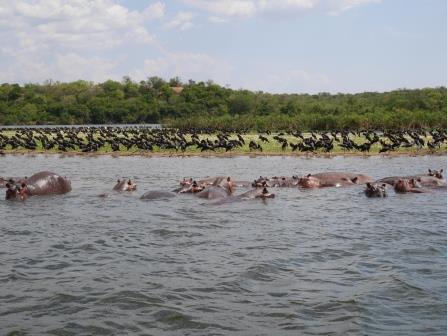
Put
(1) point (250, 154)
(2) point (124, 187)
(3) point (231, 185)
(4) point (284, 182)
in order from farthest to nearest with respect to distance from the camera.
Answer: (1) point (250, 154), (4) point (284, 182), (2) point (124, 187), (3) point (231, 185)

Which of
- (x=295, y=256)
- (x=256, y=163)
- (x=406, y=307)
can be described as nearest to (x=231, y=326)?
(x=406, y=307)

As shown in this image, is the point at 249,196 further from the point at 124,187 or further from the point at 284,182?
the point at 124,187

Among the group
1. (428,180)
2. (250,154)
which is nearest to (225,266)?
(428,180)

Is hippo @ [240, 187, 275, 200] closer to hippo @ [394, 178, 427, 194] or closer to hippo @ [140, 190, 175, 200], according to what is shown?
hippo @ [140, 190, 175, 200]

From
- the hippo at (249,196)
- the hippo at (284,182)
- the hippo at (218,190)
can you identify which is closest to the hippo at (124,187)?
the hippo at (218,190)

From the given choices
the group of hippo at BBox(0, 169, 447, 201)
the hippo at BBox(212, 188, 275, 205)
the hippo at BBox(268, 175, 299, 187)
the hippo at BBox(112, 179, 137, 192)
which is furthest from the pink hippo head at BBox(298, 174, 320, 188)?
the hippo at BBox(112, 179, 137, 192)

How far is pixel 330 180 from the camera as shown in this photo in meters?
18.4

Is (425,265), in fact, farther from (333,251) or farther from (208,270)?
(208,270)

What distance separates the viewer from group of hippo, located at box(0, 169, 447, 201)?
50.8 ft

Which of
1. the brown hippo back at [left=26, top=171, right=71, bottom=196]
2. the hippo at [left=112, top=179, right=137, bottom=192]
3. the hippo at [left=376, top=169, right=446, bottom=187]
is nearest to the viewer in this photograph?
the brown hippo back at [left=26, top=171, right=71, bottom=196]

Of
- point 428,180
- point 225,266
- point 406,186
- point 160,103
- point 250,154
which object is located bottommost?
point 225,266

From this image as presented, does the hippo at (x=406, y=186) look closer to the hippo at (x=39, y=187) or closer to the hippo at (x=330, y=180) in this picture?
the hippo at (x=330, y=180)

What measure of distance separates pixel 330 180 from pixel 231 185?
3.34 metres

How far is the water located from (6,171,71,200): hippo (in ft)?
1.27
